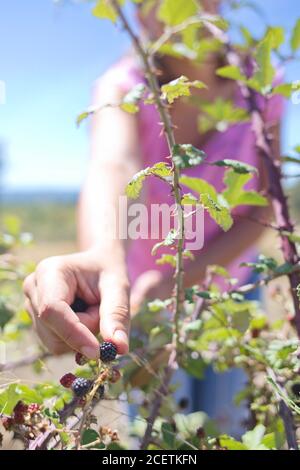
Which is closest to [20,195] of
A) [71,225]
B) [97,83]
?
[71,225]

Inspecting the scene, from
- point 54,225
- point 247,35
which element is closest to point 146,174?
point 247,35

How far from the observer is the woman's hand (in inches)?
21.3

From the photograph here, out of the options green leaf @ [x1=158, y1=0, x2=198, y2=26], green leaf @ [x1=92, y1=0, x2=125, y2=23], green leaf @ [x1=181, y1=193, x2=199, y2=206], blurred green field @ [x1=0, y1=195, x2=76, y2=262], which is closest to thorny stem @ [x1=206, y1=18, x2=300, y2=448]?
green leaf @ [x1=158, y1=0, x2=198, y2=26]

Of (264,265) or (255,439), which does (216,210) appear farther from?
(255,439)

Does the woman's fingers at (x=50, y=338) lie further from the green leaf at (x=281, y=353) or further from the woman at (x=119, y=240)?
the green leaf at (x=281, y=353)

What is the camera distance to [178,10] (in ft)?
3.07

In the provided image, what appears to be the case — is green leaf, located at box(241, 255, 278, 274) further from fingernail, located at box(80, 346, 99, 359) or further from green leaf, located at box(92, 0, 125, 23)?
green leaf, located at box(92, 0, 125, 23)

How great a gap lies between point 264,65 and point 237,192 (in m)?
0.20

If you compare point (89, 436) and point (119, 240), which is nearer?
point (89, 436)

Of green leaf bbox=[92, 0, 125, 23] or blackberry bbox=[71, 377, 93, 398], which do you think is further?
green leaf bbox=[92, 0, 125, 23]

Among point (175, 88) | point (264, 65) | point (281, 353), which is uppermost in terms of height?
point (264, 65)

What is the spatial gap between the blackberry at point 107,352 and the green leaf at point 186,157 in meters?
0.20

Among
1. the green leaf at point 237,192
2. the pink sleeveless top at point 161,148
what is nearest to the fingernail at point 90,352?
the green leaf at point 237,192

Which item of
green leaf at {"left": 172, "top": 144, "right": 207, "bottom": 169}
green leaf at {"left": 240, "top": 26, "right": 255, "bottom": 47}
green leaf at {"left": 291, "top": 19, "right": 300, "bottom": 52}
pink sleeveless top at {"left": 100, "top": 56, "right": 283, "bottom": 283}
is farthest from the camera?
pink sleeveless top at {"left": 100, "top": 56, "right": 283, "bottom": 283}
